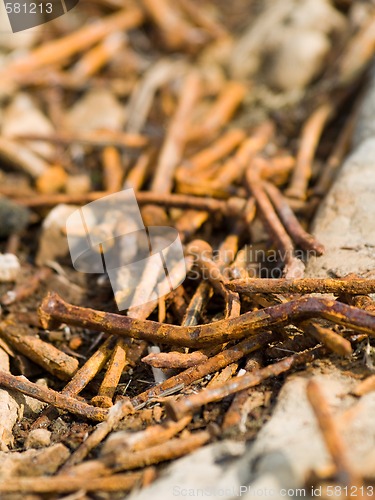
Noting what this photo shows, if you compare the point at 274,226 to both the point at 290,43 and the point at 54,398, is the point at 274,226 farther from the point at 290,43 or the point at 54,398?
the point at 290,43

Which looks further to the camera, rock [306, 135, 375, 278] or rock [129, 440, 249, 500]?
rock [306, 135, 375, 278]

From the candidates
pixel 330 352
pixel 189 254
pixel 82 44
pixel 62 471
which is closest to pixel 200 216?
pixel 189 254

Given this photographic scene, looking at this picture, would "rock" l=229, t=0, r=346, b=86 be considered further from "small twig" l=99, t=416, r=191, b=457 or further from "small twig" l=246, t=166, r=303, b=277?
"small twig" l=99, t=416, r=191, b=457

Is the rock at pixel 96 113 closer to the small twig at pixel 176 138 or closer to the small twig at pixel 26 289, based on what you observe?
the small twig at pixel 176 138

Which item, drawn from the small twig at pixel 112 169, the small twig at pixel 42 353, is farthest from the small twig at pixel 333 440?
the small twig at pixel 112 169

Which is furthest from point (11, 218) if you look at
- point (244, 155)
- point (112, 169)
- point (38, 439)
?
point (38, 439)

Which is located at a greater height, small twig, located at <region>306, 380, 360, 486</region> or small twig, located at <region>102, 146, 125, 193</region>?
small twig, located at <region>306, 380, 360, 486</region>

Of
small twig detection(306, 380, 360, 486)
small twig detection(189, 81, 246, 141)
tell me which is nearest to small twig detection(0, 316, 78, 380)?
small twig detection(306, 380, 360, 486)

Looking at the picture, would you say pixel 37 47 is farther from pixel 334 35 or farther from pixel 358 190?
pixel 358 190
